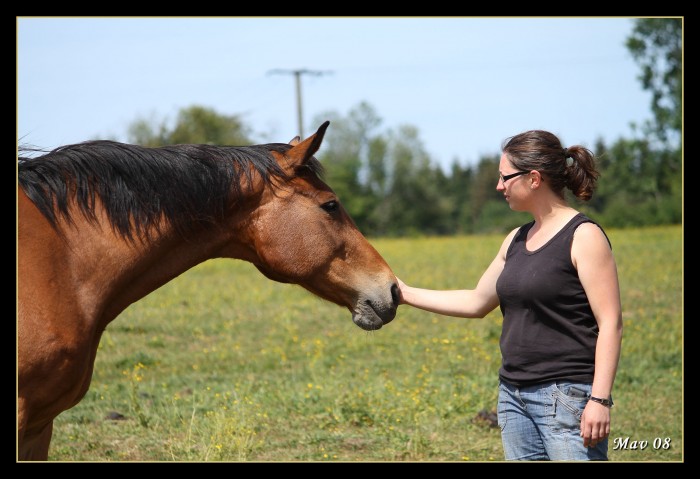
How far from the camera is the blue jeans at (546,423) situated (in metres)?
3.28

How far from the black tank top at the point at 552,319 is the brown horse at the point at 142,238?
2.54ft

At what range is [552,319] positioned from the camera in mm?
3391

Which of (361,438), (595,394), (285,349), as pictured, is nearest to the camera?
(595,394)

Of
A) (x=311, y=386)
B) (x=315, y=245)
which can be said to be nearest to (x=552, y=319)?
(x=315, y=245)

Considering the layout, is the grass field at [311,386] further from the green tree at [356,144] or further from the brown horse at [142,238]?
the green tree at [356,144]

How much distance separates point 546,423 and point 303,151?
182 centimetres

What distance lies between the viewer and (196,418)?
6.30 meters

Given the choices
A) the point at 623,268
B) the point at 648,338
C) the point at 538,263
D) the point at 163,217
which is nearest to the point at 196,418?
the point at 163,217

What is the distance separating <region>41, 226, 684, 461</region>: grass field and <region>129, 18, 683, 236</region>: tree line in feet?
54.7

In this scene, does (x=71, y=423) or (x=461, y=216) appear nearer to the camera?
(x=71, y=423)

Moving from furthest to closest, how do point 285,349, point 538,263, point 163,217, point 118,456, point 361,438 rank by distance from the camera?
point 285,349
point 361,438
point 118,456
point 163,217
point 538,263

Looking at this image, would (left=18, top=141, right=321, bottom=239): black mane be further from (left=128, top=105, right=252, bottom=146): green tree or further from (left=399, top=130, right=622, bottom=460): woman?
(left=128, top=105, right=252, bottom=146): green tree

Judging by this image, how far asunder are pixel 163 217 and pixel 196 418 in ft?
10.1

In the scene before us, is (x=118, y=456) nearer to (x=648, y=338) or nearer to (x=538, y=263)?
(x=538, y=263)
